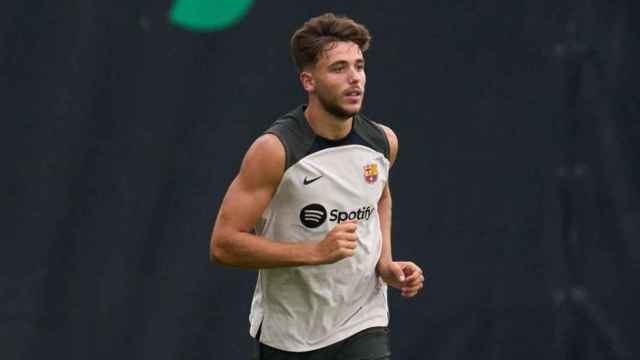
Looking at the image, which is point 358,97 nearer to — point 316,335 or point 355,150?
point 355,150

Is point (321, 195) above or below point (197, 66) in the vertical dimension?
below

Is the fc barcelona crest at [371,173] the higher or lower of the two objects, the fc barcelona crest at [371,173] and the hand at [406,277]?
the higher

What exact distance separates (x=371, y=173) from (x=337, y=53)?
19.1 inches

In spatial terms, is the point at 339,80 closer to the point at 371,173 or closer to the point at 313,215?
the point at 371,173

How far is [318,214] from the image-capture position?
5176mm

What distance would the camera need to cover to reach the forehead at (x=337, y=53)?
5.21 meters

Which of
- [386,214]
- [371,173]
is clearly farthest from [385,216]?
[371,173]

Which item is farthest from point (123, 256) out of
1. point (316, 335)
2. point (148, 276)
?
point (316, 335)

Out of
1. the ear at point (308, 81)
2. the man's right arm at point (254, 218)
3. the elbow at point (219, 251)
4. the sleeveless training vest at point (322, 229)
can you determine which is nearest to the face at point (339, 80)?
the ear at point (308, 81)

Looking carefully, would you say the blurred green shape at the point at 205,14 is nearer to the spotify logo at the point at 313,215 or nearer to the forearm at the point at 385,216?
the forearm at the point at 385,216

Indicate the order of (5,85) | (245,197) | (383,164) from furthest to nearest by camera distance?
(5,85)
(383,164)
(245,197)

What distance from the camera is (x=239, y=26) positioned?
678 cm

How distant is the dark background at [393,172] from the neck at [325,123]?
5.18 feet

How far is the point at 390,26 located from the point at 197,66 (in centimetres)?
100
